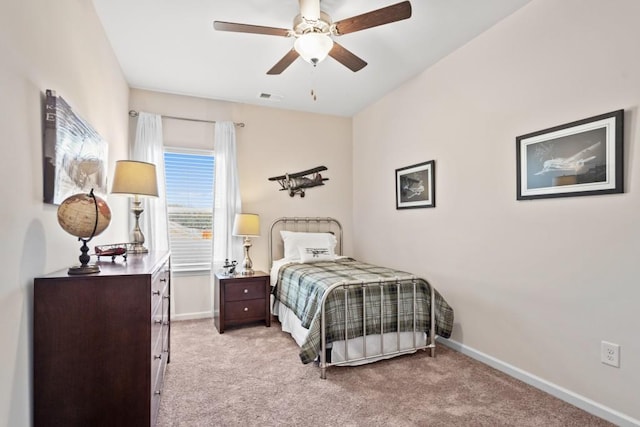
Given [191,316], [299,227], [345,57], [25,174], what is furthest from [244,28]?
[191,316]

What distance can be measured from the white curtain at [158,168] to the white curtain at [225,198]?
589 mm

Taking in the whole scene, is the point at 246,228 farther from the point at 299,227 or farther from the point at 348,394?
the point at 348,394

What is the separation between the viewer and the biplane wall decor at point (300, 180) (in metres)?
4.64

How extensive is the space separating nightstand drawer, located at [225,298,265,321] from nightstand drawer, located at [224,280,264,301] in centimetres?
5

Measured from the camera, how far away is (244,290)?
3756 mm

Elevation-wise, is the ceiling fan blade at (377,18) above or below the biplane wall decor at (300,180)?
above

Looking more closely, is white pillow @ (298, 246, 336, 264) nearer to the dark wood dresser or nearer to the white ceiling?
the white ceiling

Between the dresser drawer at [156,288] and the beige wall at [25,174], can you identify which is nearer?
the beige wall at [25,174]

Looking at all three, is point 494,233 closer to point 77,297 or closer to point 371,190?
point 371,190

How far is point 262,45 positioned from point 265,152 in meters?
1.71

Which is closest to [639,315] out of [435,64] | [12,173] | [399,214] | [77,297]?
[399,214]

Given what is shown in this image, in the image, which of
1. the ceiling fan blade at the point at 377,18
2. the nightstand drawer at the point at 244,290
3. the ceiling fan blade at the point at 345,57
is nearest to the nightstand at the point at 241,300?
the nightstand drawer at the point at 244,290

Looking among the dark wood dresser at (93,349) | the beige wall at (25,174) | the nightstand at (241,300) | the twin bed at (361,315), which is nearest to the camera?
the beige wall at (25,174)

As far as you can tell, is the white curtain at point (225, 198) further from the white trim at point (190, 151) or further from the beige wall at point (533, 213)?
the beige wall at point (533, 213)
